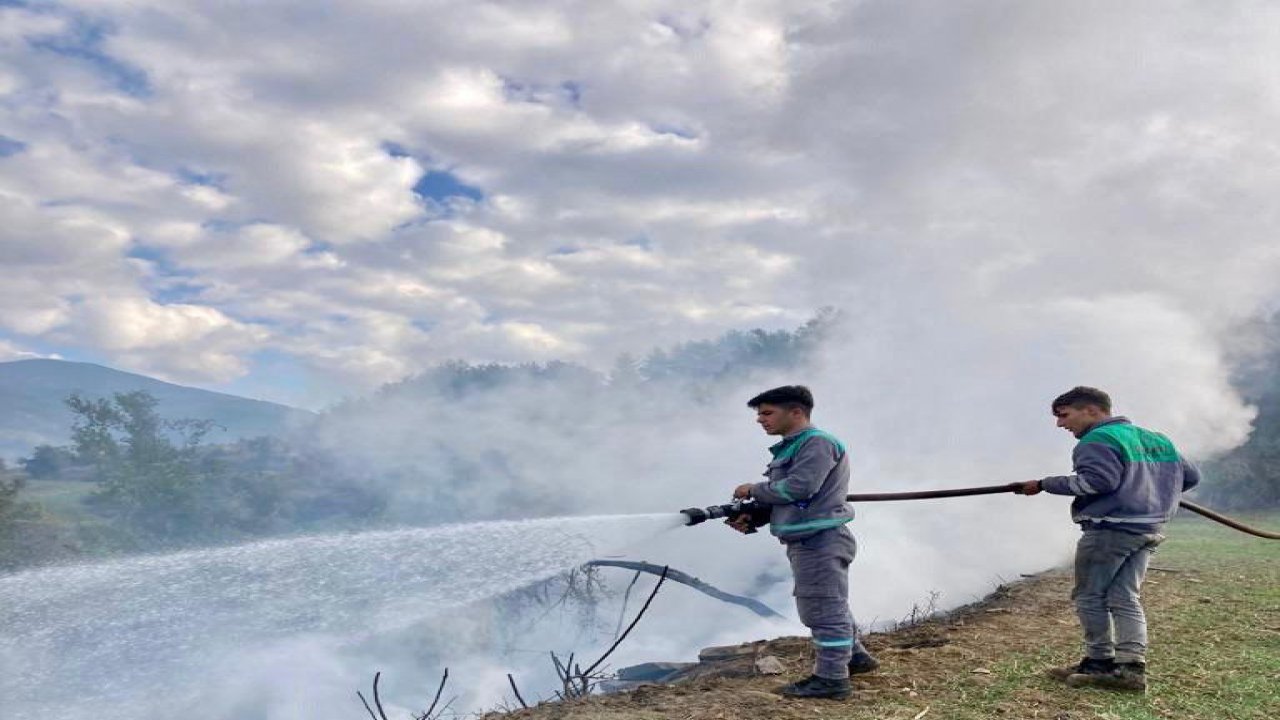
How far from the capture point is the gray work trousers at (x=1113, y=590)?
19.2ft

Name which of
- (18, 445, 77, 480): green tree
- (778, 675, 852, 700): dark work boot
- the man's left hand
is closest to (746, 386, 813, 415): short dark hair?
→ the man's left hand

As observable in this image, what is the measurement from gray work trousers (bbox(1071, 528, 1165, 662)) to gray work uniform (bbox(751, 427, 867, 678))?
65.8 inches

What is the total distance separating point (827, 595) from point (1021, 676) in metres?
1.75

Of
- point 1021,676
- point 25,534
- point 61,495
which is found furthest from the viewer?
point 61,495

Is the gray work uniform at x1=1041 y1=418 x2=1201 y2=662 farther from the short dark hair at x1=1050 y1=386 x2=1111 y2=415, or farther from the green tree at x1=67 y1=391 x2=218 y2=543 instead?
the green tree at x1=67 y1=391 x2=218 y2=543

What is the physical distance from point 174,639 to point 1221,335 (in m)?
22.8

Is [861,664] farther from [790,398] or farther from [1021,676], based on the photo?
[790,398]

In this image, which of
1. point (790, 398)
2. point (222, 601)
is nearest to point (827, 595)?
point (790, 398)

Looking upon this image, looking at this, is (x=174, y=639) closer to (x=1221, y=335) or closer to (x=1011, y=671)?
(x=1011, y=671)

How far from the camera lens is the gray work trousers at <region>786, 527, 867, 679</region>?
593cm

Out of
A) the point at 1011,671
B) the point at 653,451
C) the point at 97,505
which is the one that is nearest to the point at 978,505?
the point at 1011,671

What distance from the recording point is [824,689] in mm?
5883

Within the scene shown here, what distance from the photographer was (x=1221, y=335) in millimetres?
20375

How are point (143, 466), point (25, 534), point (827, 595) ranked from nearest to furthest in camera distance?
point (827, 595) < point (25, 534) < point (143, 466)
